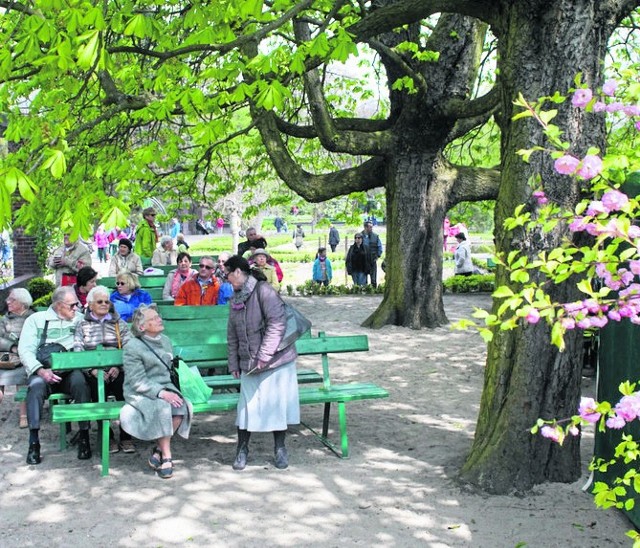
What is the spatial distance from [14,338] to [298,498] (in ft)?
11.3

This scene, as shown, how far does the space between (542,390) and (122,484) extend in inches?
126

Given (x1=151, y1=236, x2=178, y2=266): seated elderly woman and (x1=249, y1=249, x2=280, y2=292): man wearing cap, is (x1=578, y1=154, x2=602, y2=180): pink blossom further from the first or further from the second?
(x1=151, y1=236, x2=178, y2=266): seated elderly woman

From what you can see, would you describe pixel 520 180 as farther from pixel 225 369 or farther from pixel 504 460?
pixel 225 369

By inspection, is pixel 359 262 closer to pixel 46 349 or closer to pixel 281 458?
pixel 46 349

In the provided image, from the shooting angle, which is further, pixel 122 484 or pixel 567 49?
pixel 122 484

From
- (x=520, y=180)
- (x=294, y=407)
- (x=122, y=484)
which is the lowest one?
(x=122, y=484)

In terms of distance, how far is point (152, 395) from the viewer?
7.07 m

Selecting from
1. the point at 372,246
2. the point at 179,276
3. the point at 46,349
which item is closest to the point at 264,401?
the point at 46,349

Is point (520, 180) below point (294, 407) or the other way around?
the other way around

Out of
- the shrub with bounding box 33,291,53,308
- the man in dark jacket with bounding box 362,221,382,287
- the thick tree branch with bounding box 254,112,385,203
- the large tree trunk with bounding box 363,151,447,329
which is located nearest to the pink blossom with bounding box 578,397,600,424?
the thick tree branch with bounding box 254,112,385,203

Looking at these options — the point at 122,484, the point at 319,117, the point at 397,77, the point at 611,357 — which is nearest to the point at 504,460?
the point at 611,357

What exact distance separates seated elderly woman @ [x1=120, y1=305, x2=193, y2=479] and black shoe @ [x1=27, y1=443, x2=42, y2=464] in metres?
0.95

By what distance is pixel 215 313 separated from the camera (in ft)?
35.0

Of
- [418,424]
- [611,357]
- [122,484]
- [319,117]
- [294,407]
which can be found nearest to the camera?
[611,357]
